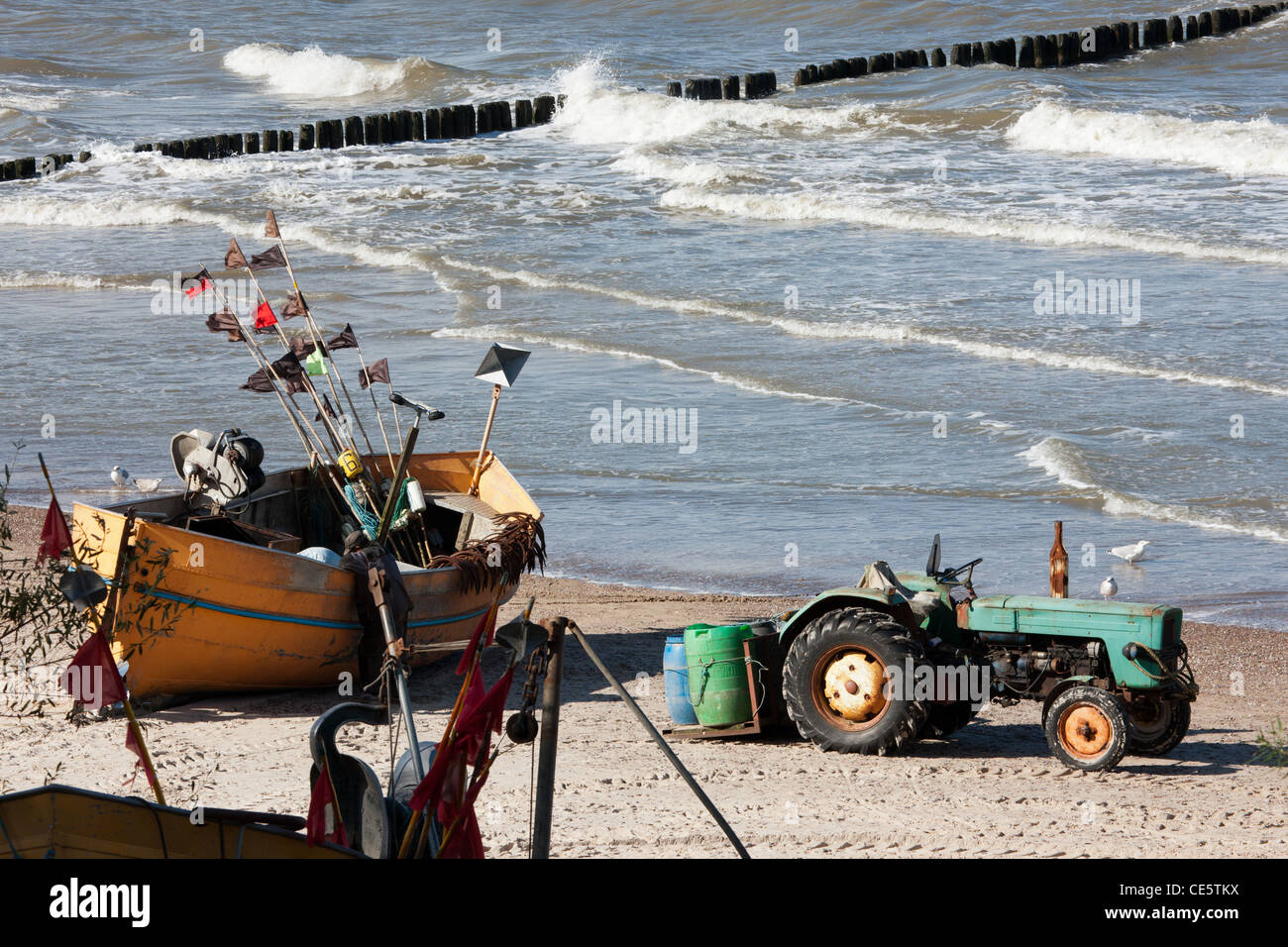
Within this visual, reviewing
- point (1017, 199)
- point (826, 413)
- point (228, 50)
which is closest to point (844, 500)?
point (826, 413)

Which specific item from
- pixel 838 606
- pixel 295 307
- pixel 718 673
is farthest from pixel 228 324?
pixel 838 606

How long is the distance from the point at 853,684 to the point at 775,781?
0.71 meters

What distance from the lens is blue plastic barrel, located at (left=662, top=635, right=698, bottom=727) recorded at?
8664 mm

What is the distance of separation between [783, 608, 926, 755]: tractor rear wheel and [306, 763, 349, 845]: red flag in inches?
160

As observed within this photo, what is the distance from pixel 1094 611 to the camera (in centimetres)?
805

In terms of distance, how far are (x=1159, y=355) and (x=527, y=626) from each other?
578 inches

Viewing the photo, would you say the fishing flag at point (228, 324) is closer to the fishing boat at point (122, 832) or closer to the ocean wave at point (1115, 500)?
the fishing boat at point (122, 832)

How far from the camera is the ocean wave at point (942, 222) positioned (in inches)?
890

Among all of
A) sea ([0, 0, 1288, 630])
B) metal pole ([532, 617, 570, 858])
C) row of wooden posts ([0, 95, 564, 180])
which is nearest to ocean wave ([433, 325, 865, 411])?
sea ([0, 0, 1288, 630])

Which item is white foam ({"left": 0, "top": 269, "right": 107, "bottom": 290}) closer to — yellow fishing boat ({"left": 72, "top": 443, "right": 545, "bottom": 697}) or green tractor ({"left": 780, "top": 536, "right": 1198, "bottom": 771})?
yellow fishing boat ({"left": 72, "top": 443, "right": 545, "bottom": 697})

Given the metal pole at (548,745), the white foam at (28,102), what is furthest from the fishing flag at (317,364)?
the white foam at (28,102)

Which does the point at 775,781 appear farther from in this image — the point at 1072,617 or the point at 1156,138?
the point at 1156,138

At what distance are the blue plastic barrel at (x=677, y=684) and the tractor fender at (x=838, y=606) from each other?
58cm

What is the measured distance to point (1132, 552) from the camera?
11.7 metres
